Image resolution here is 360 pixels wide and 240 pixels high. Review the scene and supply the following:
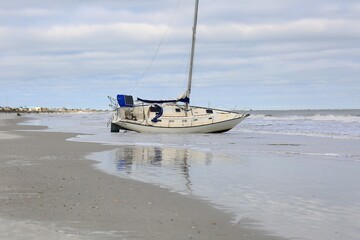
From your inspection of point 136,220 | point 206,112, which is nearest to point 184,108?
point 206,112

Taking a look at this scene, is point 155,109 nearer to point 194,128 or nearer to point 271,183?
point 194,128

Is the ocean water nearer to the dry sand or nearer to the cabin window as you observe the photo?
the dry sand

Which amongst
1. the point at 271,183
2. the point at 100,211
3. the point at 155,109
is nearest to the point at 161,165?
the point at 271,183

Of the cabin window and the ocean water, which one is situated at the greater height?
the cabin window

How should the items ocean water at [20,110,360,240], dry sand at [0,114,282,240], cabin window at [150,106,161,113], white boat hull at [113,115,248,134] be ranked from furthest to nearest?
cabin window at [150,106,161,113] → white boat hull at [113,115,248,134] → ocean water at [20,110,360,240] → dry sand at [0,114,282,240]

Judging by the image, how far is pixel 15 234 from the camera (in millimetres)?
6484

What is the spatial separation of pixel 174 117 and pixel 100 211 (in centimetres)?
3022

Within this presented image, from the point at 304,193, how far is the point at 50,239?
18.7 feet

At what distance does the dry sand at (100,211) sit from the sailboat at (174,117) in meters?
25.2

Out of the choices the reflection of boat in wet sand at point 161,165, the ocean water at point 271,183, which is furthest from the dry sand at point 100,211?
the reflection of boat in wet sand at point 161,165

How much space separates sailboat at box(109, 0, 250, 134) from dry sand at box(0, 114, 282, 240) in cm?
2520

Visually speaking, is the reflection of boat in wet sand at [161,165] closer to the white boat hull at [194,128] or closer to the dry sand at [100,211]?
the dry sand at [100,211]

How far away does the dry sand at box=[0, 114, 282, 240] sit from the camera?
6730mm

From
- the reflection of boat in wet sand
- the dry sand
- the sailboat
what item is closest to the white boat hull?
the sailboat
